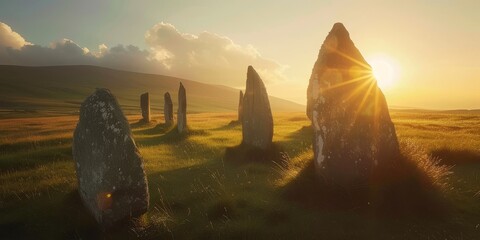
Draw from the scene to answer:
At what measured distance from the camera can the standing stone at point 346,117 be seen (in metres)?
10.1

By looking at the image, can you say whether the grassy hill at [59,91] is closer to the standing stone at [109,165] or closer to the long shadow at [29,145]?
the long shadow at [29,145]

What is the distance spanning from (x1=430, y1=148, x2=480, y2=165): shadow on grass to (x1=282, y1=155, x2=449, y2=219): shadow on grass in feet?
17.6

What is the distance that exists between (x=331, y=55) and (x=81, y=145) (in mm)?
7836

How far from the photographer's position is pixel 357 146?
10.1m

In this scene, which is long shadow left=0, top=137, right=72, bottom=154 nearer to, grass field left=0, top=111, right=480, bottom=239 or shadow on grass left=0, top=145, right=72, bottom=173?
shadow on grass left=0, top=145, right=72, bottom=173

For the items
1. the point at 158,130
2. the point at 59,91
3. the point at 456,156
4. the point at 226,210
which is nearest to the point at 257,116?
the point at 226,210

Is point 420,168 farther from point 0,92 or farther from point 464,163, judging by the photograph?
point 0,92

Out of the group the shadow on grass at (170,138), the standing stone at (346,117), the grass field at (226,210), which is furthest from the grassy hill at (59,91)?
the standing stone at (346,117)

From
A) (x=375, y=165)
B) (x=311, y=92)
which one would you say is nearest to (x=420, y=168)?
(x=375, y=165)

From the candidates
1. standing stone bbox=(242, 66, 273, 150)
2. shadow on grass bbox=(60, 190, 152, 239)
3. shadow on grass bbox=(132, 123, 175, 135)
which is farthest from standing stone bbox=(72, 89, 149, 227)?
shadow on grass bbox=(132, 123, 175, 135)

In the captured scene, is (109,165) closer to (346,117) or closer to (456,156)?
(346,117)

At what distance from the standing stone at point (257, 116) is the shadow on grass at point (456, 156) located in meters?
7.21

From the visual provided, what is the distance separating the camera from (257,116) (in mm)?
16672

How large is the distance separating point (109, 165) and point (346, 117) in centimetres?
669
